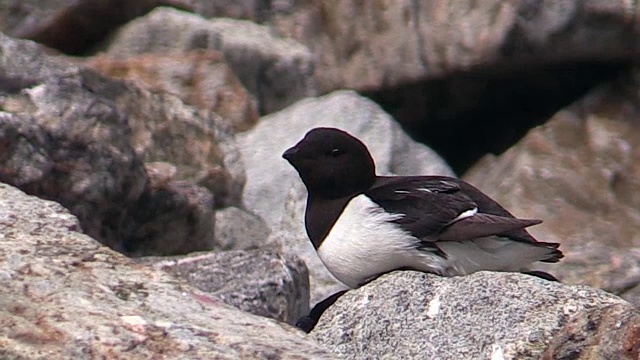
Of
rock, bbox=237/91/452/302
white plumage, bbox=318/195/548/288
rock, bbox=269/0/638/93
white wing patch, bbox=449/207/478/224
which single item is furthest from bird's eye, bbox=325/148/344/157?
rock, bbox=269/0/638/93

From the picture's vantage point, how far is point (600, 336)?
5637mm

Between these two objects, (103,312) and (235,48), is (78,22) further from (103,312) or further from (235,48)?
(103,312)

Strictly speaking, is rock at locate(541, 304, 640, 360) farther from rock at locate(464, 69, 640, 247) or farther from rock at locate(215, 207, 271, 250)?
rock at locate(464, 69, 640, 247)

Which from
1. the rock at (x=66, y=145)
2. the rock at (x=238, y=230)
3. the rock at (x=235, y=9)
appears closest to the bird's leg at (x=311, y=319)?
the rock at (x=66, y=145)

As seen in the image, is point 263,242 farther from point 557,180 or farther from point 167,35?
point 167,35

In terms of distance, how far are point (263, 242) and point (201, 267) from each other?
2.31 meters

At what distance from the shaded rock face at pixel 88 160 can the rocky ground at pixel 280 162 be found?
0.6 inches

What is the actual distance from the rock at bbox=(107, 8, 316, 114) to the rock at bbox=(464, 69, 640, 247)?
199 centimetres

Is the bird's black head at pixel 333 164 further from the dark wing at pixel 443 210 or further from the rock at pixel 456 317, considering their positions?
the rock at pixel 456 317

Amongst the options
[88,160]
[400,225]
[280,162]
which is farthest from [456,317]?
[280,162]

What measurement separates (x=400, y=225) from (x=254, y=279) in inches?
30.3

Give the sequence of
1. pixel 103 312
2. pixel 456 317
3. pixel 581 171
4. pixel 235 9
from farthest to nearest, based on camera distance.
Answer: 1. pixel 235 9
2. pixel 581 171
3. pixel 456 317
4. pixel 103 312

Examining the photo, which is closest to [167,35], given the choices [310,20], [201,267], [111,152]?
[310,20]

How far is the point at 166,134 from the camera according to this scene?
38.2ft
